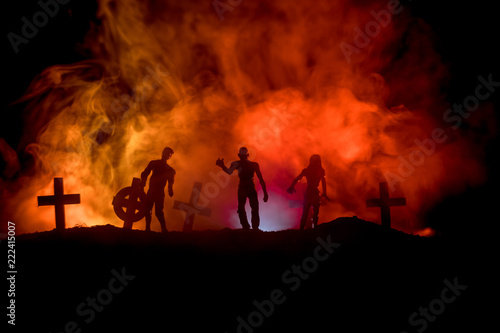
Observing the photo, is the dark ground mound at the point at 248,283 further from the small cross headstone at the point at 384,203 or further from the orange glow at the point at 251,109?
the orange glow at the point at 251,109

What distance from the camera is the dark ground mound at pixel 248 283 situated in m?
6.27

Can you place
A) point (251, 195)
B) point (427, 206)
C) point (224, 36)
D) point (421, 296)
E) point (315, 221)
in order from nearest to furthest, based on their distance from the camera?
1. point (421, 296)
2. point (251, 195)
3. point (315, 221)
4. point (224, 36)
5. point (427, 206)

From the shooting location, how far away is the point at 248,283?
709cm

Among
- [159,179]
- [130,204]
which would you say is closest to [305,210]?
[159,179]

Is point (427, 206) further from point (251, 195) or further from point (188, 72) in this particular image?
point (188, 72)

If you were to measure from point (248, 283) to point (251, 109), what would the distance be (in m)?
12.0

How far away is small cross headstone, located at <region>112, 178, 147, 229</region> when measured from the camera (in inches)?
500

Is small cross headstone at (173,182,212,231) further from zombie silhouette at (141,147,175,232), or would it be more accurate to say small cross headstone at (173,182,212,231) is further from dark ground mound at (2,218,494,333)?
dark ground mound at (2,218,494,333)

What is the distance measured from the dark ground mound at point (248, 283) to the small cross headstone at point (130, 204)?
141 inches

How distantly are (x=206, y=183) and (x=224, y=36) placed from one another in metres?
6.91

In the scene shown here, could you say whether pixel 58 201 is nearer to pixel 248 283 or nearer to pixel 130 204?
pixel 130 204

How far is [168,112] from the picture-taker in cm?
1775

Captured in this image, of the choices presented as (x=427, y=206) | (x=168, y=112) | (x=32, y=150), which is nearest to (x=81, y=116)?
(x=32, y=150)

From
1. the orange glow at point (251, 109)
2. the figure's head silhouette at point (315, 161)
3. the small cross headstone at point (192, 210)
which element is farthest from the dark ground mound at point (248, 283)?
the orange glow at point (251, 109)
